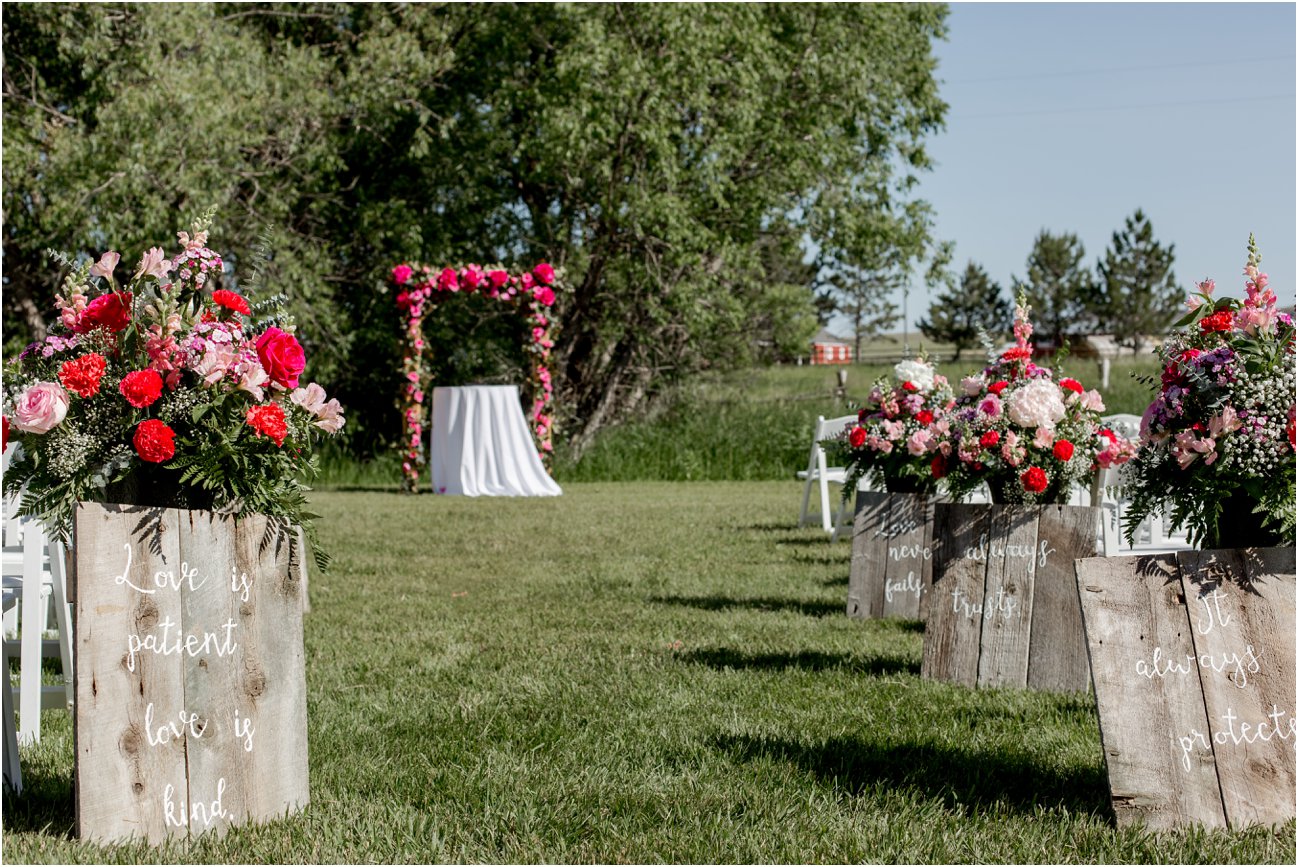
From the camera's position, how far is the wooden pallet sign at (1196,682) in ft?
10.2

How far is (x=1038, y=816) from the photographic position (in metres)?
3.19

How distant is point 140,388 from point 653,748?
1821 mm

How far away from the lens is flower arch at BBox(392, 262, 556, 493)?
15.7m

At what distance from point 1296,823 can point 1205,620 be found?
523 mm

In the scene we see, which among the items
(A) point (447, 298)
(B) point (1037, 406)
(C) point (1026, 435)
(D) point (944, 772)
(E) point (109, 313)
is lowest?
(D) point (944, 772)

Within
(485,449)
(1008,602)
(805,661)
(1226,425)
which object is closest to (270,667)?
(1226,425)

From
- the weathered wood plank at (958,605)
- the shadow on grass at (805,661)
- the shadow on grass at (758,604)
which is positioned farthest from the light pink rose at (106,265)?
the shadow on grass at (758,604)

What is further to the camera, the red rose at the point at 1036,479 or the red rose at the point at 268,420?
the red rose at the point at 1036,479

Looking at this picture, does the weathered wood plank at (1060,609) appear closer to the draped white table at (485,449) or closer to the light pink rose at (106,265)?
the light pink rose at (106,265)

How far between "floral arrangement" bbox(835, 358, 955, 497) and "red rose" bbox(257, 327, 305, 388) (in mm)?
3892

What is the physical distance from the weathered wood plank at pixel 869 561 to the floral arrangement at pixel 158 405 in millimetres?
3693

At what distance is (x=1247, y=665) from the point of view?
10.4 ft

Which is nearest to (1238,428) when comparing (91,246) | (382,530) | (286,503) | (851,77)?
(286,503)

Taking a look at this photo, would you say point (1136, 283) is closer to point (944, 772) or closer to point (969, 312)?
point (969, 312)
